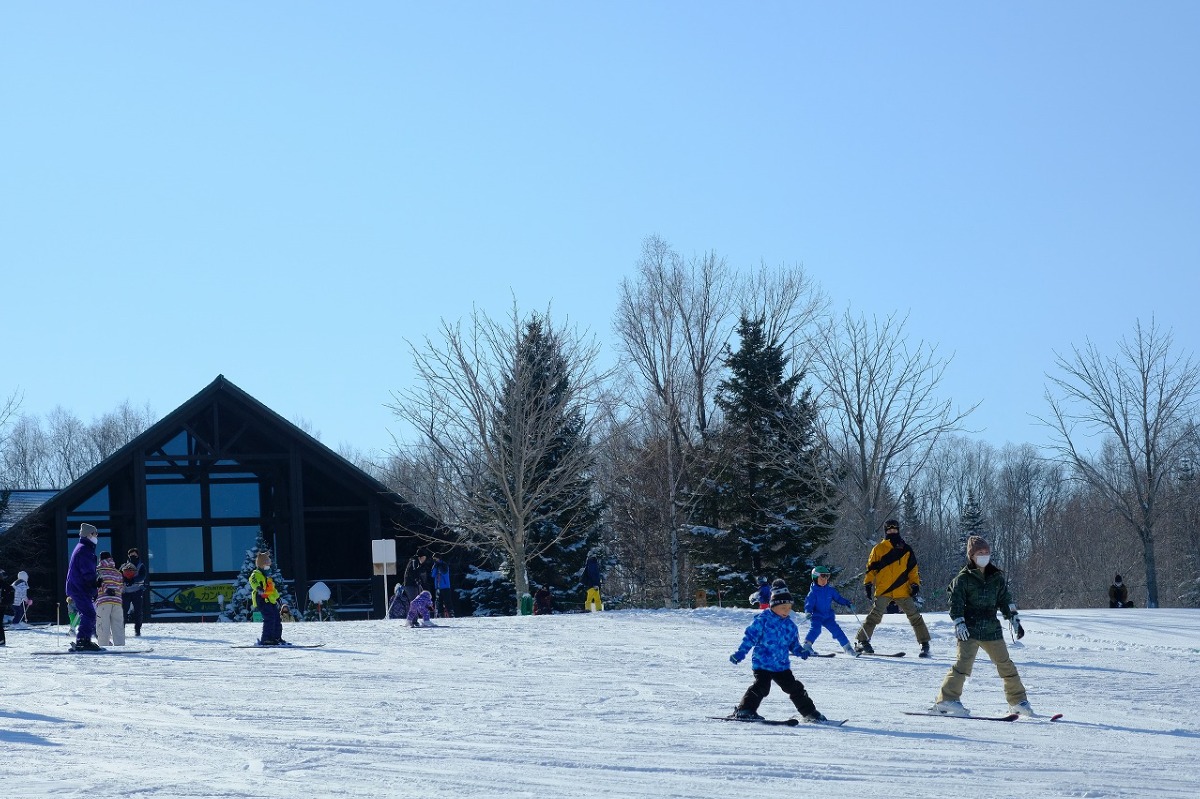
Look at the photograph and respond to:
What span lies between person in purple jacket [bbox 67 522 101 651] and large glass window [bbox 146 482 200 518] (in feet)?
58.9

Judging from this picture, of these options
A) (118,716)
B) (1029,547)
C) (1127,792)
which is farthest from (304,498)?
(1029,547)

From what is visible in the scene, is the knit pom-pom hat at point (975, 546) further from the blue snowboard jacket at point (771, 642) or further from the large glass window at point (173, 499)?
the large glass window at point (173, 499)

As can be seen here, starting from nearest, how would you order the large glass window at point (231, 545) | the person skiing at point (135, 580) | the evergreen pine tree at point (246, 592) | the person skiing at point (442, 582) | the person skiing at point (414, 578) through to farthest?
1. the person skiing at point (135, 580)
2. the person skiing at point (414, 578)
3. the person skiing at point (442, 582)
4. the evergreen pine tree at point (246, 592)
5. the large glass window at point (231, 545)

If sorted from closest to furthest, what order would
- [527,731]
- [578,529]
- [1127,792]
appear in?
[1127,792] → [527,731] → [578,529]

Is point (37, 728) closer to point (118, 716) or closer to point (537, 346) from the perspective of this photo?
point (118, 716)

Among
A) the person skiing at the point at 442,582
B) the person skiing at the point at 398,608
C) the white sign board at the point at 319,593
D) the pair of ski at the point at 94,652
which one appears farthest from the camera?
the white sign board at the point at 319,593

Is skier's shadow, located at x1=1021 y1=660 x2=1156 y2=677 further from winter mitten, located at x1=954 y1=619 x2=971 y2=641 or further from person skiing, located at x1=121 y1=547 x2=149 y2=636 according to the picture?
person skiing, located at x1=121 y1=547 x2=149 y2=636

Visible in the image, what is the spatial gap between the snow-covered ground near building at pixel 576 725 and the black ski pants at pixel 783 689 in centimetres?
22

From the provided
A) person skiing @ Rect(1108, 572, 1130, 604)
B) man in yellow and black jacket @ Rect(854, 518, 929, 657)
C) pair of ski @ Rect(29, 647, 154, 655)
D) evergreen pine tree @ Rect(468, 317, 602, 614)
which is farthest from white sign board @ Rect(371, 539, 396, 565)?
person skiing @ Rect(1108, 572, 1130, 604)

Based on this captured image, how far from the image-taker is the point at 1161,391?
33.6 m

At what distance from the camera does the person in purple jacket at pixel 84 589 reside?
58.0ft

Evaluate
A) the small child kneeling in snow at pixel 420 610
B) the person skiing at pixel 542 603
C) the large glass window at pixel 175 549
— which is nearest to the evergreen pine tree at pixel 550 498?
the person skiing at pixel 542 603

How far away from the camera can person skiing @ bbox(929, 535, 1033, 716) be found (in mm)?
10188

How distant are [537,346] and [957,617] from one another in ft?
87.3
